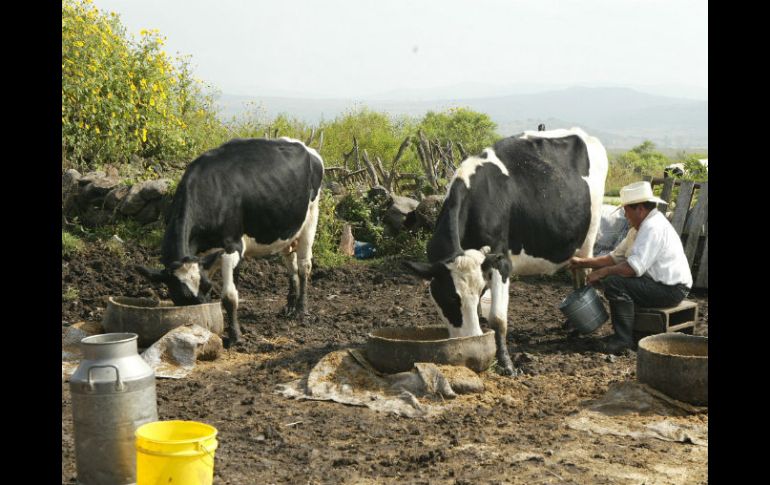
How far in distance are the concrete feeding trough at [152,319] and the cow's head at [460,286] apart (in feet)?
6.47

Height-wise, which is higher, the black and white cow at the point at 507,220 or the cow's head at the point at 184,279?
the black and white cow at the point at 507,220

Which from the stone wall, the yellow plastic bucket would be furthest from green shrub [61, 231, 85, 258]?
the yellow plastic bucket

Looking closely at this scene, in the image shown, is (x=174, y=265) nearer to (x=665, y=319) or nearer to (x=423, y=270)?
(x=423, y=270)

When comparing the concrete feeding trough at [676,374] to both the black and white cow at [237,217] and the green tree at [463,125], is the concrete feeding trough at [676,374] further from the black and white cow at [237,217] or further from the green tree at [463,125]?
the green tree at [463,125]

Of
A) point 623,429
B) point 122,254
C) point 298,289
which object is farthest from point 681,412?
point 122,254

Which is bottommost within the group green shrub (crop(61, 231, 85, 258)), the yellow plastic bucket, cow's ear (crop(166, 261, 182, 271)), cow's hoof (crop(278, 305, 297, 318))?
cow's hoof (crop(278, 305, 297, 318))

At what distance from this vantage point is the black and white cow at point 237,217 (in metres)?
7.18

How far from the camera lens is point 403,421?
18.0ft

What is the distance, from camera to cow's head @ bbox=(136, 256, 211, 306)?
7.06 m

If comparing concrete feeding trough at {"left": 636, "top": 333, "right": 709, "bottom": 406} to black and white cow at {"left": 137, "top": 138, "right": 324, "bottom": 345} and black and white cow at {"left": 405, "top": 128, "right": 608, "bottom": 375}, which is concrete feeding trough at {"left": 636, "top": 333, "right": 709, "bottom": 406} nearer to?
black and white cow at {"left": 405, "top": 128, "right": 608, "bottom": 375}

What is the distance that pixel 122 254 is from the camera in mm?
10320

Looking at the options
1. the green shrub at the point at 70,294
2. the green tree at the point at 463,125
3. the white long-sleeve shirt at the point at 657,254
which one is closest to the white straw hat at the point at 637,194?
the white long-sleeve shirt at the point at 657,254

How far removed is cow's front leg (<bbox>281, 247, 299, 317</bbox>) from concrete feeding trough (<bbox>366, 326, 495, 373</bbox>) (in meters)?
2.80
